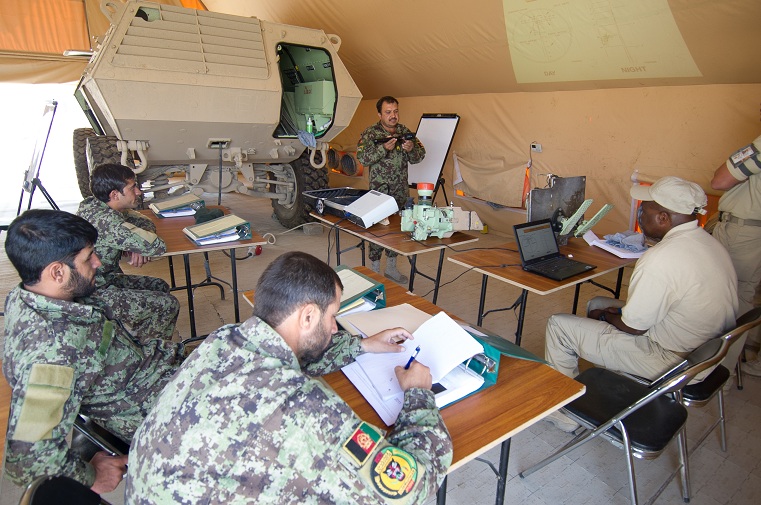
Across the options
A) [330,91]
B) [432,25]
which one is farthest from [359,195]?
[432,25]

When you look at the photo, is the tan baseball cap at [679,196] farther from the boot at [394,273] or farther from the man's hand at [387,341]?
the boot at [394,273]

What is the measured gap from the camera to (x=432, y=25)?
440 centimetres

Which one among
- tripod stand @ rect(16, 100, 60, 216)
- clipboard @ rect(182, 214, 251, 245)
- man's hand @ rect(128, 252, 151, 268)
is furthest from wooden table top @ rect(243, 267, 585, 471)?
tripod stand @ rect(16, 100, 60, 216)

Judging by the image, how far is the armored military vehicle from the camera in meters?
3.31

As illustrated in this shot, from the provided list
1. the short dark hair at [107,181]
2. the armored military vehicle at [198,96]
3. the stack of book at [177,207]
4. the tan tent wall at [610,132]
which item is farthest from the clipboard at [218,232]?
the tan tent wall at [610,132]

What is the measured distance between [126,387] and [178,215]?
2055mm

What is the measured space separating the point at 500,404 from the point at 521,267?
1250 mm

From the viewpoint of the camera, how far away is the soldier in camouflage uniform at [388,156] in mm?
3646

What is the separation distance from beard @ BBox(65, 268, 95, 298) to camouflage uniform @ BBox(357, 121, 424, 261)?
250 cm

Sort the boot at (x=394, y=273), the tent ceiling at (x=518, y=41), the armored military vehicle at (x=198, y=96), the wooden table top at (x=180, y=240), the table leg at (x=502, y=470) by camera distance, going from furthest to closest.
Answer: the boot at (x=394, y=273), the armored military vehicle at (x=198, y=96), the tent ceiling at (x=518, y=41), the wooden table top at (x=180, y=240), the table leg at (x=502, y=470)

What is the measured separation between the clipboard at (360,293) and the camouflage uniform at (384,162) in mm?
1916

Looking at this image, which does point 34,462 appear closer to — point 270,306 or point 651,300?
point 270,306

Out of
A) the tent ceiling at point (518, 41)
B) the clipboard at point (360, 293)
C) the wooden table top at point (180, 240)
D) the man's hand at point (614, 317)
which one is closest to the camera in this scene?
the clipboard at point (360, 293)

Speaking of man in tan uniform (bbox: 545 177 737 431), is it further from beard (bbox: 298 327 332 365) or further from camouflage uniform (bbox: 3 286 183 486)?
camouflage uniform (bbox: 3 286 183 486)
